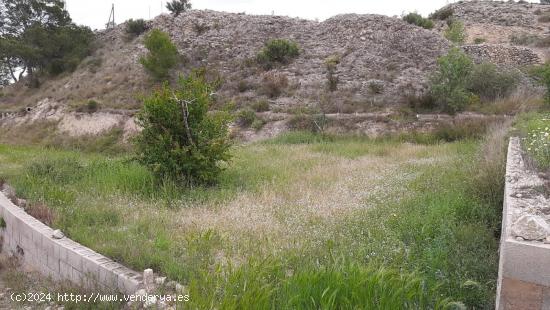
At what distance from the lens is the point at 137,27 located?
2908 cm

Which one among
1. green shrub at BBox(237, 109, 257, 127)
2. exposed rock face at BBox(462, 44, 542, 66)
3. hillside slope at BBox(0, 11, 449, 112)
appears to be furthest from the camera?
exposed rock face at BBox(462, 44, 542, 66)

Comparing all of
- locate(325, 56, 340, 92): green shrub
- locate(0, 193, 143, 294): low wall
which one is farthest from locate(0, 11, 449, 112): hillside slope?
locate(0, 193, 143, 294): low wall

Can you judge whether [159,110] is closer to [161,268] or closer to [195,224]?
[195,224]

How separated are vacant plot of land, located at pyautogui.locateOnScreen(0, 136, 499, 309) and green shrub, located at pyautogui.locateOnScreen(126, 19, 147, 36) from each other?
22.1 m

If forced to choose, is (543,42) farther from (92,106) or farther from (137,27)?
(137,27)

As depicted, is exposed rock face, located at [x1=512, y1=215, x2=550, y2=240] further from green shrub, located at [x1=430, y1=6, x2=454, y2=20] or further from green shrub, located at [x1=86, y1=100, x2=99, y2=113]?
green shrub, located at [x1=430, y1=6, x2=454, y2=20]

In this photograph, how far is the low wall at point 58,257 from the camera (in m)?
4.21

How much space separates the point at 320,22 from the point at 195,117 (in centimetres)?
1956

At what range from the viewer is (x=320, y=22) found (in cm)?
2558

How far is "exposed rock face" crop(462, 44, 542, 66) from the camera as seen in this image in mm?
21125

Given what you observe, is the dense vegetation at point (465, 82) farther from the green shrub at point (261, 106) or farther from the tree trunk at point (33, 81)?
the tree trunk at point (33, 81)

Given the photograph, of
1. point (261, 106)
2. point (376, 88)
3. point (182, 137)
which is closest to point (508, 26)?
point (376, 88)

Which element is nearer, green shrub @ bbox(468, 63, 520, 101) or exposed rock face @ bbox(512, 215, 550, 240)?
exposed rock face @ bbox(512, 215, 550, 240)

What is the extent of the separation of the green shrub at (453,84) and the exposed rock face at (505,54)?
568 centimetres
